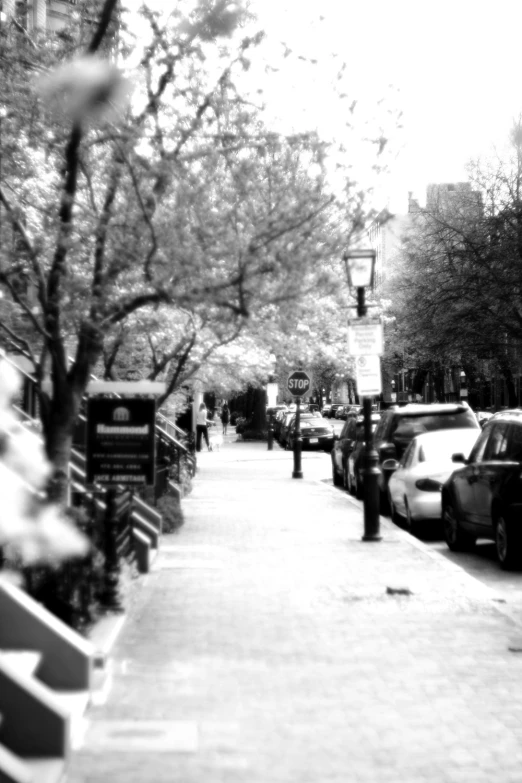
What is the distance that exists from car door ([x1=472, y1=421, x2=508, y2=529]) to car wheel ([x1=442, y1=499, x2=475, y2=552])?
82 cm

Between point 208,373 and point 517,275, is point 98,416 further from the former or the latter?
point 517,275

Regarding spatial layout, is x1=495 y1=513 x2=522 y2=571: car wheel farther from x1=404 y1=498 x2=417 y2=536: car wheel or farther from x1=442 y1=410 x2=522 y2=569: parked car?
x1=404 y1=498 x2=417 y2=536: car wheel

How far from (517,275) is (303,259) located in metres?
37.8

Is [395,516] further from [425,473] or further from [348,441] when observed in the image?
[348,441]

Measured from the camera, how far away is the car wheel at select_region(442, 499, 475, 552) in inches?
589

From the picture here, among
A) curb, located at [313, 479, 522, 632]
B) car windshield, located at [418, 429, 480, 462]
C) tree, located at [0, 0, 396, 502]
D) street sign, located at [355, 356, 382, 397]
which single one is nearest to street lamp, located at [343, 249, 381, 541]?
street sign, located at [355, 356, 382, 397]

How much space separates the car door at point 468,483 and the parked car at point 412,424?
629 centimetres

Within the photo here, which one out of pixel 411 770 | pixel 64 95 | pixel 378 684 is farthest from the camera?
pixel 64 95

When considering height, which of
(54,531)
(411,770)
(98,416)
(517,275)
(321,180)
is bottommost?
(411,770)

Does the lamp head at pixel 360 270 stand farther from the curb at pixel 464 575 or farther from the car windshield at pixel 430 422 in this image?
the car windshield at pixel 430 422

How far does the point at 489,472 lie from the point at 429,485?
3.19 m

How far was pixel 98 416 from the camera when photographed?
10078 millimetres

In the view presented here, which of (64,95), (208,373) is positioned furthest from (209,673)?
(208,373)

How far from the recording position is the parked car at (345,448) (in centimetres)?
2657
